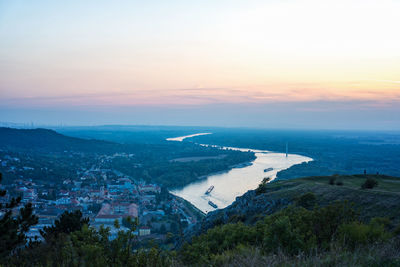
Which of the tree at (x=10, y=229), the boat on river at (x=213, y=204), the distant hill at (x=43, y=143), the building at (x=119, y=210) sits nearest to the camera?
the tree at (x=10, y=229)

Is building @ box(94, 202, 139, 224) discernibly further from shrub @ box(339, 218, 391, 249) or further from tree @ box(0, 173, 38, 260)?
shrub @ box(339, 218, 391, 249)

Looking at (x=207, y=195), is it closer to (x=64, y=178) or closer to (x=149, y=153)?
(x=64, y=178)

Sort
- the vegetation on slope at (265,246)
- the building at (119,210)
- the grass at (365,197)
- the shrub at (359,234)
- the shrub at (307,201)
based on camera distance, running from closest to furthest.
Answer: the vegetation on slope at (265,246) < the shrub at (359,234) < the grass at (365,197) < the shrub at (307,201) < the building at (119,210)

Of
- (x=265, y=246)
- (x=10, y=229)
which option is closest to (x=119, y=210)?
(x=10, y=229)

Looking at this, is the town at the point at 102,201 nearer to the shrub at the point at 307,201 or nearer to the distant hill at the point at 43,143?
the shrub at the point at 307,201

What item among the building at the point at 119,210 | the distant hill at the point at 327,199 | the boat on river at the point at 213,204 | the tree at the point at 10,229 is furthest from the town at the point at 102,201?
the tree at the point at 10,229

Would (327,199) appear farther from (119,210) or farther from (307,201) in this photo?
(119,210)

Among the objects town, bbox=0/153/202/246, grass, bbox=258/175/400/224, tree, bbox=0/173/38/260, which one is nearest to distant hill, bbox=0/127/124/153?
town, bbox=0/153/202/246
